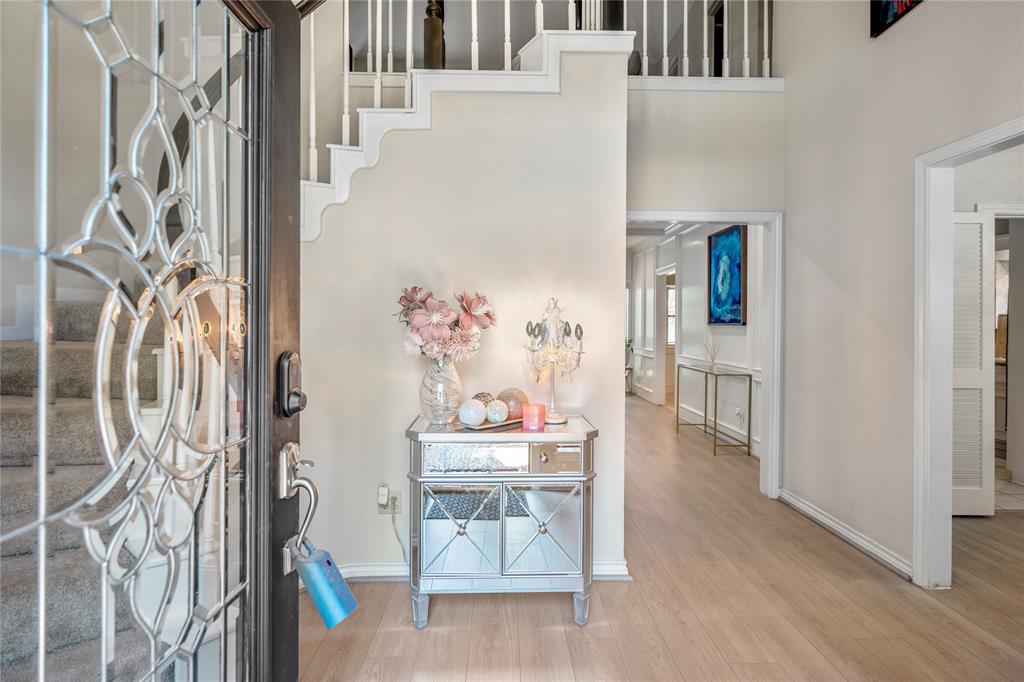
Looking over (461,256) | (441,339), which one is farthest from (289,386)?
(461,256)

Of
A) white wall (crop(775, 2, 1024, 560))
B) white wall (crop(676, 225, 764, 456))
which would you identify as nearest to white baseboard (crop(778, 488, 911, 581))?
white wall (crop(775, 2, 1024, 560))

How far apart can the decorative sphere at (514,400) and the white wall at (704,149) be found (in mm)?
1665

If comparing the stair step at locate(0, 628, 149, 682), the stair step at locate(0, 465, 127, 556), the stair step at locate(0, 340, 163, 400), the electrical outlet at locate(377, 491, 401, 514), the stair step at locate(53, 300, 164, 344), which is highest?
the stair step at locate(53, 300, 164, 344)

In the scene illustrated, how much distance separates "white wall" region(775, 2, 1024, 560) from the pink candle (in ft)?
5.80

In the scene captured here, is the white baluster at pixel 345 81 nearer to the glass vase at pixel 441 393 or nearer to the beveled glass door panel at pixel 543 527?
the glass vase at pixel 441 393

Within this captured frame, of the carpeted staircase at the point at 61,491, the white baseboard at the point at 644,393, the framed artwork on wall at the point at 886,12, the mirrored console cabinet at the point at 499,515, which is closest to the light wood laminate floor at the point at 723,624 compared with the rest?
the mirrored console cabinet at the point at 499,515

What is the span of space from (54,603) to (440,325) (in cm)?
162

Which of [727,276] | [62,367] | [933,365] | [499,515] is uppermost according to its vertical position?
[727,276]

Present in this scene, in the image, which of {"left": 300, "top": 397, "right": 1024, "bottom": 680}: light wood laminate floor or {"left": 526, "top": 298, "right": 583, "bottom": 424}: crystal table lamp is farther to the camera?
{"left": 526, "top": 298, "right": 583, "bottom": 424}: crystal table lamp

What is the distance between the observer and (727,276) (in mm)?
5590

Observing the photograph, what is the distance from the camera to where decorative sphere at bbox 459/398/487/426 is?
224 centimetres

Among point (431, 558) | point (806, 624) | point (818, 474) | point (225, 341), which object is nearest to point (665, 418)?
point (818, 474)

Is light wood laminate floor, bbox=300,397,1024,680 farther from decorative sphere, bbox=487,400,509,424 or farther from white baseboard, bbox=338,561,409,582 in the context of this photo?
decorative sphere, bbox=487,400,509,424

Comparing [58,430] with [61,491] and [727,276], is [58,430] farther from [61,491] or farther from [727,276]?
[727,276]
